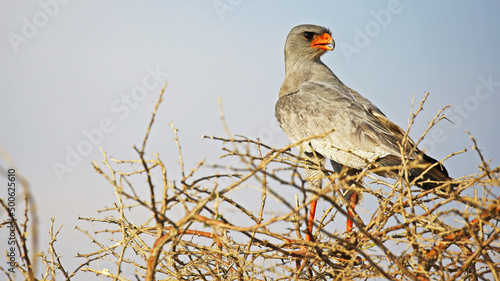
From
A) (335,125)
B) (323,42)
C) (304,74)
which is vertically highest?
(323,42)

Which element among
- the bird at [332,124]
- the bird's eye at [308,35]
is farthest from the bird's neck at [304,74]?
the bird's eye at [308,35]

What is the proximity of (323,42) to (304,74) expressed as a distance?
0.48 m

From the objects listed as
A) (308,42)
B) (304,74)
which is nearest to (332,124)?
(304,74)

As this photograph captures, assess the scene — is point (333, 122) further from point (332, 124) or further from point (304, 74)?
point (304, 74)

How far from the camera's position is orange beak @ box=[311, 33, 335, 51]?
18.4 feet

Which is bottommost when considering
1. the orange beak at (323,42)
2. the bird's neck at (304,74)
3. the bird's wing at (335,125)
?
the bird's wing at (335,125)

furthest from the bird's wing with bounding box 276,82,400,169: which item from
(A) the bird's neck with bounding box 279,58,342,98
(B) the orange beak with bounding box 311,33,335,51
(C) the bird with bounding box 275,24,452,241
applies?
(B) the orange beak with bounding box 311,33,335,51

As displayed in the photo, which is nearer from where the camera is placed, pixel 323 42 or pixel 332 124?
pixel 332 124

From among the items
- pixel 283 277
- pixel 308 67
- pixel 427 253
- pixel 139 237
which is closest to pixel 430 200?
pixel 427 253

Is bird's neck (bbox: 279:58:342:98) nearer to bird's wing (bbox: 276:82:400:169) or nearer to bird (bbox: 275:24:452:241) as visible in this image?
bird (bbox: 275:24:452:241)

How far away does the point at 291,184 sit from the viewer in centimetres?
211

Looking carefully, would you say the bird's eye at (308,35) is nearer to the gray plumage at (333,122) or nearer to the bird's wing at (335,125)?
the gray plumage at (333,122)

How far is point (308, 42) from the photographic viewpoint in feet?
19.0

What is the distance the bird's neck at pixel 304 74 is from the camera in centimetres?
542
